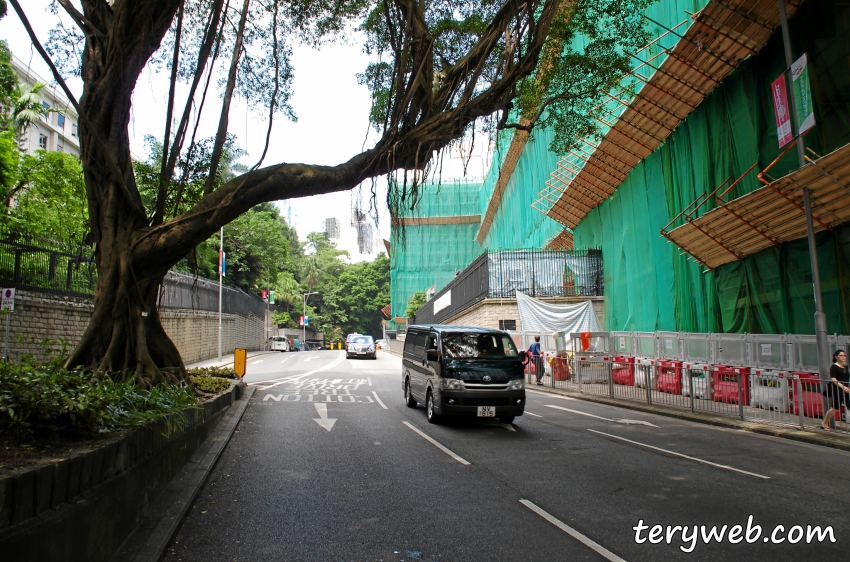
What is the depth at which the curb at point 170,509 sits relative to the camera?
422cm

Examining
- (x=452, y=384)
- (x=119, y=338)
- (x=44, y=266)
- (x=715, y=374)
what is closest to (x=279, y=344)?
(x=44, y=266)

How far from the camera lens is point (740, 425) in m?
11.1

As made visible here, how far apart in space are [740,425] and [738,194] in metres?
7.58

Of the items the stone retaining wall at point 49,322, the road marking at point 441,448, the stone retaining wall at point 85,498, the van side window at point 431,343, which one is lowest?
the road marking at point 441,448

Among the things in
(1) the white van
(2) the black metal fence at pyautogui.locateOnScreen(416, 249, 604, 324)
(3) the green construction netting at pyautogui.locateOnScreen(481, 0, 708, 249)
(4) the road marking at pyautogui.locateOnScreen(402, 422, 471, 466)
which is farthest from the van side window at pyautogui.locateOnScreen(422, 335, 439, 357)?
(1) the white van

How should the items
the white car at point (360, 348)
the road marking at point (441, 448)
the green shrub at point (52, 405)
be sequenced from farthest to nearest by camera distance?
the white car at point (360, 348) < the road marking at point (441, 448) < the green shrub at point (52, 405)

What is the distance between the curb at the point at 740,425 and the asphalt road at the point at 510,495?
37 cm

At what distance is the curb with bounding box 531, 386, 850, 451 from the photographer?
9.36 m

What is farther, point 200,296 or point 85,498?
point 200,296

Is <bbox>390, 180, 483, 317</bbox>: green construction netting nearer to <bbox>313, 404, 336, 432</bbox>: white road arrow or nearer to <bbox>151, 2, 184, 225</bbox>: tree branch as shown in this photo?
<bbox>313, 404, 336, 432</bbox>: white road arrow

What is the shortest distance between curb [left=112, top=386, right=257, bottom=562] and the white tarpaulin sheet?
1778 centimetres

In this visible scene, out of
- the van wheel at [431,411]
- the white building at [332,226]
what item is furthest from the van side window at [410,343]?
the white building at [332,226]

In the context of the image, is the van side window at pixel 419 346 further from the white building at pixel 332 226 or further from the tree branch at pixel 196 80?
the white building at pixel 332 226

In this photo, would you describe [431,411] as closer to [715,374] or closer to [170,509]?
[170,509]
